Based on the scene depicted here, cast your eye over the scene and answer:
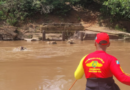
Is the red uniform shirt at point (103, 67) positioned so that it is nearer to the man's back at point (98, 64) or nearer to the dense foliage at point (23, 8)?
the man's back at point (98, 64)

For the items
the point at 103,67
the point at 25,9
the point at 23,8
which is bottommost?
the point at 103,67

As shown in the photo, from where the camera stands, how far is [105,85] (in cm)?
185

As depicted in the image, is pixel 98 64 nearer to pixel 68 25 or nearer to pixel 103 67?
pixel 103 67

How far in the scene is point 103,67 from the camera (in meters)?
1.80

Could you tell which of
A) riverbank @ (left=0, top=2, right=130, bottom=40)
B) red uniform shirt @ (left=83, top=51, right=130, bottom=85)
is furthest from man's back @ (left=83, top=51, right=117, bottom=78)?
riverbank @ (left=0, top=2, right=130, bottom=40)

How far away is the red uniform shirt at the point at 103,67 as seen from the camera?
Result: 1737mm

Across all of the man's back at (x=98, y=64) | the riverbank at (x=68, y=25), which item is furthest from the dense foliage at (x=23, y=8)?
the man's back at (x=98, y=64)

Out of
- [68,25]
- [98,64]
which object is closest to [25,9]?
[68,25]

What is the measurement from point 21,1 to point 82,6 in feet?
28.3

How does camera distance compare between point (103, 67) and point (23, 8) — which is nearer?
point (103, 67)

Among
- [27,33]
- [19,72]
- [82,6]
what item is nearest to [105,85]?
[19,72]

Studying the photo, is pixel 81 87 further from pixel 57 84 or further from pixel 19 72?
pixel 19 72

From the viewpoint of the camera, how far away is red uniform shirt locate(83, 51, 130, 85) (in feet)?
5.70

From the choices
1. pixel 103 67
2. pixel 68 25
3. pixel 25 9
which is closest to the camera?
pixel 103 67
